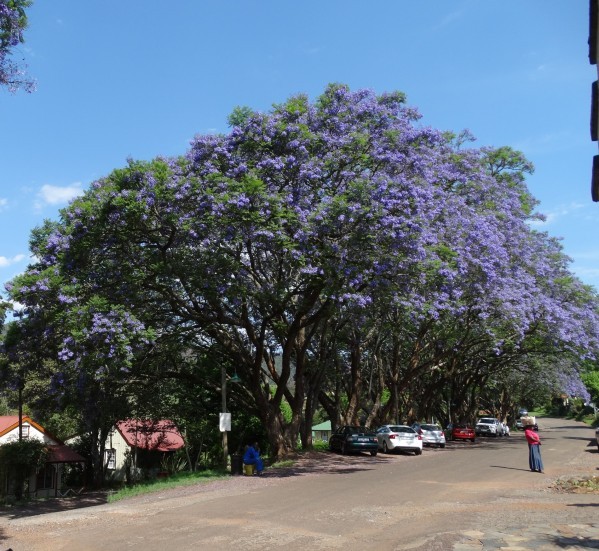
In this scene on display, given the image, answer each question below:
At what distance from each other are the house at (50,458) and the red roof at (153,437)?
12.4 ft

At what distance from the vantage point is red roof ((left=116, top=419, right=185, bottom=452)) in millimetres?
34219

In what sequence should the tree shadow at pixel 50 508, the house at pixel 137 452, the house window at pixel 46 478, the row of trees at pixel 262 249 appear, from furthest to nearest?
the house at pixel 137 452, the house window at pixel 46 478, the tree shadow at pixel 50 508, the row of trees at pixel 262 249

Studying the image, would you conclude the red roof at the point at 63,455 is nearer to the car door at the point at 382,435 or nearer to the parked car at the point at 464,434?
the car door at the point at 382,435

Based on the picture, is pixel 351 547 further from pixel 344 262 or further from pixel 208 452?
pixel 208 452

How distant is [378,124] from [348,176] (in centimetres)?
278

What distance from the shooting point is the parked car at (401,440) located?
28.8 meters

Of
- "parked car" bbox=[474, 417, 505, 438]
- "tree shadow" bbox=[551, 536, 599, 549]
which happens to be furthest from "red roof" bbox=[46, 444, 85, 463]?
"tree shadow" bbox=[551, 536, 599, 549]

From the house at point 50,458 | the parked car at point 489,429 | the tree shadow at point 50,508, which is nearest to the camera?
the tree shadow at point 50,508

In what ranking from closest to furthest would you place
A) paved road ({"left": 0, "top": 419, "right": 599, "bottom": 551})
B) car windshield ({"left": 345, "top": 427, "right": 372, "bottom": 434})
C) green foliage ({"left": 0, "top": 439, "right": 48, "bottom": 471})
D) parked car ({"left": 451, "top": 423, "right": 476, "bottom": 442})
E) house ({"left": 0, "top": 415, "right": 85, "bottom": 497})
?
paved road ({"left": 0, "top": 419, "right": 599, "bottom": 551}), car windshield ({"left": 345, "top": 427, "right": 372, "bottom": 434}), green foliage ({"left": 0, "top": 439, "right": 48, "bottom": 471}), house ({"left": 0, "top": 415, "right": 85, "bottom": 497}), parked car ({"left": 451, "top": 423, "right": 476, "bottom": 442})

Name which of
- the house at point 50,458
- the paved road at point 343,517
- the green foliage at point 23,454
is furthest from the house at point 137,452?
the paved road at point 343,517

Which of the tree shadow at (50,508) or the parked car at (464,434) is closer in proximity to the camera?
the tree shadow at (50,508)

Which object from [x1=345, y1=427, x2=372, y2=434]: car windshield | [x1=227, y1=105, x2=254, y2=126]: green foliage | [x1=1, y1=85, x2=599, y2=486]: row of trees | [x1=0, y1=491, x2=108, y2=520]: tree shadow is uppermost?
[x1=227, y1=105, x2=254, y2=126]: green foliage

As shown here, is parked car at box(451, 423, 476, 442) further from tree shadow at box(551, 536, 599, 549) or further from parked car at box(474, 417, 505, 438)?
tree shadow at box(551, 536, 599, 549)

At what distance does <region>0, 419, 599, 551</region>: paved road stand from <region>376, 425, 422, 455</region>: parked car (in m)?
10.5
